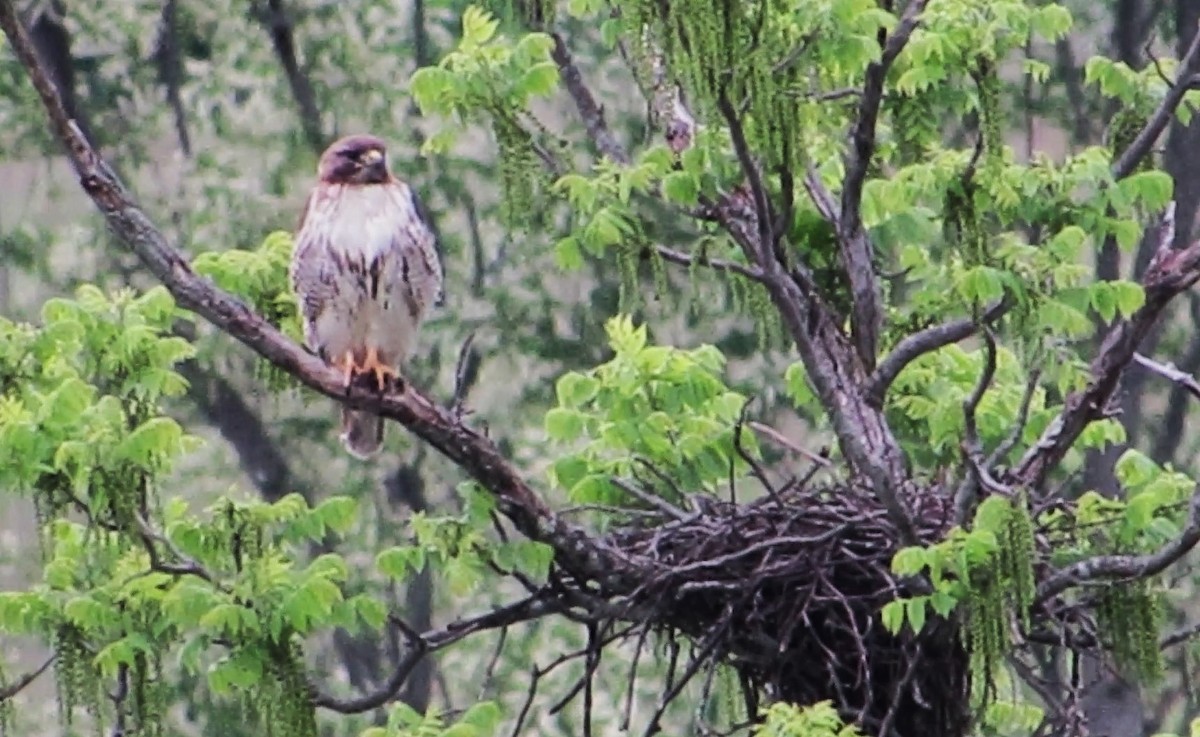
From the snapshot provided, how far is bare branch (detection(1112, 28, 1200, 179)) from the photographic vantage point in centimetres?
580

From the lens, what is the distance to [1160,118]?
589 centimetres

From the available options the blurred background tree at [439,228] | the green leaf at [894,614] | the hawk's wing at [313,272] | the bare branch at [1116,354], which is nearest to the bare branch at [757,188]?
the bare branch at [1116,354]

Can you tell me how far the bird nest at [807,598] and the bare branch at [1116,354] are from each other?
31 cm

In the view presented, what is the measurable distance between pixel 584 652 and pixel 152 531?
1.11 metres

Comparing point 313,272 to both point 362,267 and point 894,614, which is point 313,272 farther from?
point 894,614

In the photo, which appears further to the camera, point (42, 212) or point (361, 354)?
point (42, 212)

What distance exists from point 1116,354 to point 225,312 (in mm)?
1925

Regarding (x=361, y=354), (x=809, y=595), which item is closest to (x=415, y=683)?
(x=361, y=354)

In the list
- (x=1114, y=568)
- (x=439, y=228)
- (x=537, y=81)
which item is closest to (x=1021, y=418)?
(x=1114, y=568)

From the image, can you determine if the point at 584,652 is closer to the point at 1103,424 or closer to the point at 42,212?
the point at 1103,424

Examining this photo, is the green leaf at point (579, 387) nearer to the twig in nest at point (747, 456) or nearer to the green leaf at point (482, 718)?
the twig in nest at point (747, 456)

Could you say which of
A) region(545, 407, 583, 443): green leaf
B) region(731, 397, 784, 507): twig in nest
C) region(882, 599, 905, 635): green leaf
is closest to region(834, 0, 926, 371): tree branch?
region(731, 397, 784, 507): twig in nest

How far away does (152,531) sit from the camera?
602 cm

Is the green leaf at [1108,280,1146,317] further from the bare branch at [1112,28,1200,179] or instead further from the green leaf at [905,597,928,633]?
the green leaf at [905,597,928,633]
